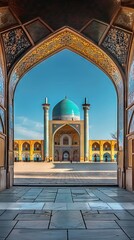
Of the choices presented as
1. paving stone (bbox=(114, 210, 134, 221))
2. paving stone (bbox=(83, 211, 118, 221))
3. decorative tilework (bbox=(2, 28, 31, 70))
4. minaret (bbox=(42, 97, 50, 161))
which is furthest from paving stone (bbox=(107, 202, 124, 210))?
minaret (bbox=(42, 97, 50, 161))

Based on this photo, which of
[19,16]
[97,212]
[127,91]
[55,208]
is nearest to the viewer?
[97,212]

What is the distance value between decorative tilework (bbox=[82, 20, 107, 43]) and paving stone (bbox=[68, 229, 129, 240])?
649 cm

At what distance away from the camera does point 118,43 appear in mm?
9438

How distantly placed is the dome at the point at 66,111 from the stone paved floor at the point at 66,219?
125 ft

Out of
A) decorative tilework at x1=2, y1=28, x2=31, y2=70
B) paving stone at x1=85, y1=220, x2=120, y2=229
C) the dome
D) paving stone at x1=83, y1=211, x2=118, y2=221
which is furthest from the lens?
the dome

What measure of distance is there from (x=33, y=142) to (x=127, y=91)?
41409 millimetres

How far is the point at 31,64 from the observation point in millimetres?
10719

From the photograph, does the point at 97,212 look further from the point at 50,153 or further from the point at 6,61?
the point at 50,153

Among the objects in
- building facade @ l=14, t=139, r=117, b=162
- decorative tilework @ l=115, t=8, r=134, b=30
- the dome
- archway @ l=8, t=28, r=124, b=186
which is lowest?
building facade @ l=14, t=139, r=117, b=162

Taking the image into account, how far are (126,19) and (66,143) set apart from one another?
138 feet

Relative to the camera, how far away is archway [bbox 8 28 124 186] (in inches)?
390

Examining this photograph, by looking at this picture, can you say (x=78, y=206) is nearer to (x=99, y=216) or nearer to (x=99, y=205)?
(x=99, y=205)

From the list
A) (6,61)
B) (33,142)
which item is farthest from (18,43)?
(33,142)

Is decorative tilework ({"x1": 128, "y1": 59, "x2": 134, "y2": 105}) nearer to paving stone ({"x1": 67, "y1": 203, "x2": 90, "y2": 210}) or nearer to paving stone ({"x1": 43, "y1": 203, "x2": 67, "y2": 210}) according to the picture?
paving stone ({"x1": 67, "y1": 203, "x2": 90, "y2": 210})
